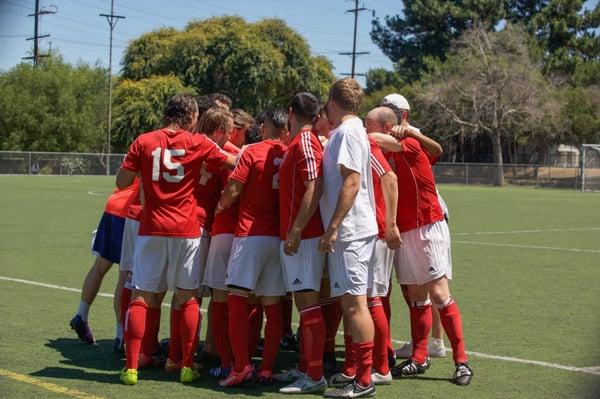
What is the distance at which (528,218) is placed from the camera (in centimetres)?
2688

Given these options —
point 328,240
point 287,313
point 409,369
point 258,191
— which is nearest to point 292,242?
point 328,240

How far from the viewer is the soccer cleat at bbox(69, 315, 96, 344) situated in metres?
7.86

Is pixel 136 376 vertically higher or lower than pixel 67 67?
lower

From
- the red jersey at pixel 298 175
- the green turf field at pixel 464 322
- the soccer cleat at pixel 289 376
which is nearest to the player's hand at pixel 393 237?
the red jersey at pixel 298 175

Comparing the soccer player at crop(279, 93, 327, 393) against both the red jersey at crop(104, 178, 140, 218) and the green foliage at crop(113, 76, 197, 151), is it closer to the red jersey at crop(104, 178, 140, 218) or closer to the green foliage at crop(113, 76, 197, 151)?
the red jersey at crop(104, 178, 140, 218)

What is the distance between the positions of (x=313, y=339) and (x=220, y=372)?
915mm

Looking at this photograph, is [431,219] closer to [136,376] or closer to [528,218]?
[136,376]

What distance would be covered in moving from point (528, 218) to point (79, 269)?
55.8 ft

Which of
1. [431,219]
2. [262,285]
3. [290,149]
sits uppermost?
[290,149]

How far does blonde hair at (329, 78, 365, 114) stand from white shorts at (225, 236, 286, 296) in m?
1.09

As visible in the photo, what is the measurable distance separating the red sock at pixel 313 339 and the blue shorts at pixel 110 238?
2359 millimetres

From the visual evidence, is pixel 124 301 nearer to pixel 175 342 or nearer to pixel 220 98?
pixel 175 342

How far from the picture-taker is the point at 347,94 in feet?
21.0

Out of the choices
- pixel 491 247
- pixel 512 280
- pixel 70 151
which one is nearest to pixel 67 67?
pixel 70 151
